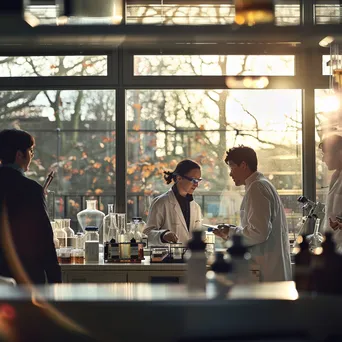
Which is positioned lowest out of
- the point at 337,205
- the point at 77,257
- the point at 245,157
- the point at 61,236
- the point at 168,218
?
the point at 77,257

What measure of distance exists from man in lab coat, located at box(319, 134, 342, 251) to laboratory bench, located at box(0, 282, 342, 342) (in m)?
2.88

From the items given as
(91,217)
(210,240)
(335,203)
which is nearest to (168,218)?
(210,240)

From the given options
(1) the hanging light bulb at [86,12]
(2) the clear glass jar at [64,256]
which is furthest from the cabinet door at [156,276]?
(1) the hanging light bulb at [86,12]

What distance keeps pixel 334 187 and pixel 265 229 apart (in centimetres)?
72

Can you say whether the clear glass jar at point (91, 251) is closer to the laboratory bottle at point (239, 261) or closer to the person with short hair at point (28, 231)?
the person with short hair at point (28, 231)

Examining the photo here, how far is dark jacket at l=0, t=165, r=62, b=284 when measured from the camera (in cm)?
381

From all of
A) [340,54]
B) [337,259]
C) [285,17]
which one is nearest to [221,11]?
[285,17]

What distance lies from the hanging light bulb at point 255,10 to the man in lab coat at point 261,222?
76.3 inches

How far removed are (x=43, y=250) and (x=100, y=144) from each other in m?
3.23

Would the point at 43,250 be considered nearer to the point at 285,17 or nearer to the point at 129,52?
the point at 129,52

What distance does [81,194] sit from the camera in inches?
273

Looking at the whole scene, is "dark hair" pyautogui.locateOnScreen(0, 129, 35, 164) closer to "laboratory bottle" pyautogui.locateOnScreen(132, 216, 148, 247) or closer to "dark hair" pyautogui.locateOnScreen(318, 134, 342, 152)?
"laboratory bottle" pyautogui.locateOnScreen(132, 216, 148, 247)

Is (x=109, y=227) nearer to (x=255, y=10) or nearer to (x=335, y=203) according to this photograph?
(x=335, y=203)

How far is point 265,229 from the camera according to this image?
488 centimetres
